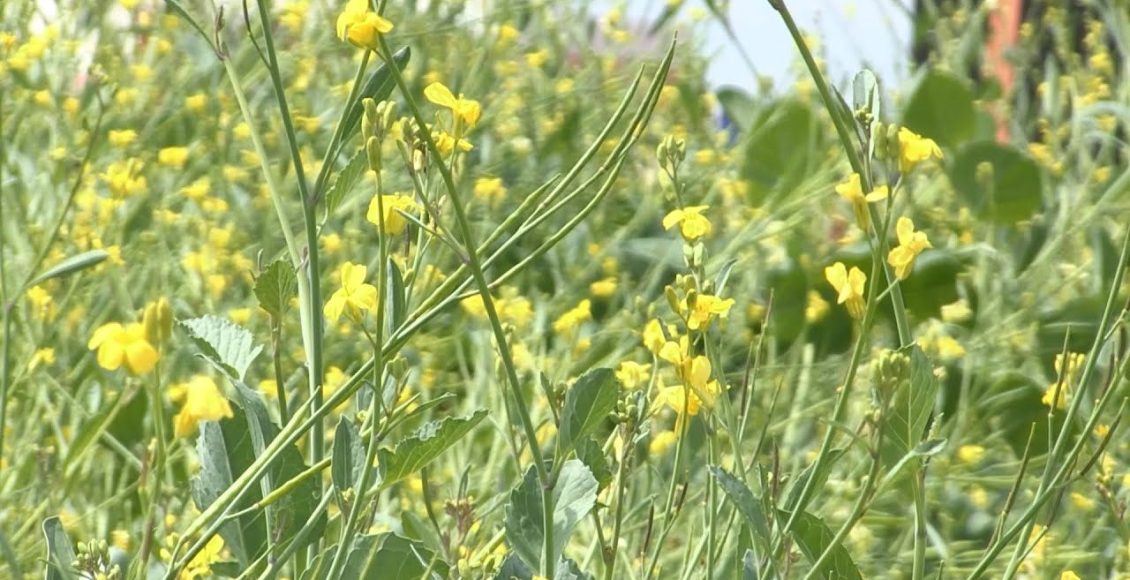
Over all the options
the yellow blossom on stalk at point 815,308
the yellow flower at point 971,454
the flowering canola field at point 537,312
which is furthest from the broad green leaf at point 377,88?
the yellow blossom on stalk at point 815,308

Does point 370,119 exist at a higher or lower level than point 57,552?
higher

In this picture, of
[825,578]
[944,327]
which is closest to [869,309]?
[825,578]

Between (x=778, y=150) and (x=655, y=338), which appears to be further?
(x=778, y=150)

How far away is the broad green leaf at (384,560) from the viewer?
2.47 feet

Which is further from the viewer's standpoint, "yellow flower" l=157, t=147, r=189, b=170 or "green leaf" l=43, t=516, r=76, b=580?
"yellow flower" l=157, t=147, r=189, b=170

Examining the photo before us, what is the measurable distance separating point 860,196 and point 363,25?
0.24 m

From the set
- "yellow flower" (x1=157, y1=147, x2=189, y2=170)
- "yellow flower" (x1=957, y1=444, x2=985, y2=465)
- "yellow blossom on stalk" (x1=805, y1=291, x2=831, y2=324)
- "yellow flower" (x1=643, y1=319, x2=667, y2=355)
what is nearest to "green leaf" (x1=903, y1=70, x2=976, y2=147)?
"yellow blossom on stalk" (x1=805, y1=291, x2=831, y2=324)

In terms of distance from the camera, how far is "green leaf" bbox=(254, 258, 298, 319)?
76cm

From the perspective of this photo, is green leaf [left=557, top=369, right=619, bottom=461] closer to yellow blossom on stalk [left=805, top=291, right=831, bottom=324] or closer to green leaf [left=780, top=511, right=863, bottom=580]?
green leaf [left=780, top=511, right=863, bottom=580]

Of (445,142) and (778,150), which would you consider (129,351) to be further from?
(778,150)

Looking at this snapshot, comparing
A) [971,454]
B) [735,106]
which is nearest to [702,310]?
[971,454]

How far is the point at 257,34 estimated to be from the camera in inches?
91.6

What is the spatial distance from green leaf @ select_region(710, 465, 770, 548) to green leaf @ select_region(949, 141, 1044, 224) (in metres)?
1.40

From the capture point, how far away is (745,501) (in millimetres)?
700
